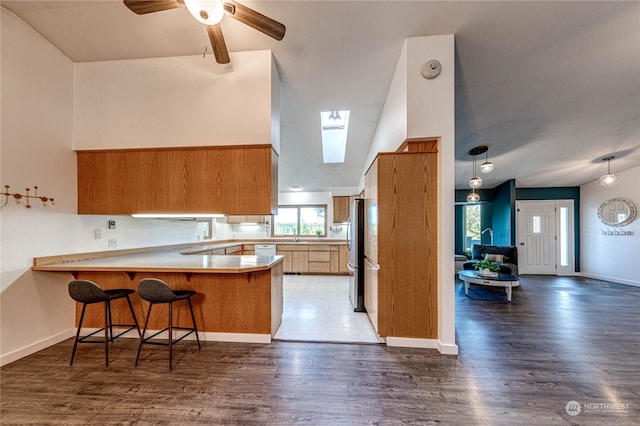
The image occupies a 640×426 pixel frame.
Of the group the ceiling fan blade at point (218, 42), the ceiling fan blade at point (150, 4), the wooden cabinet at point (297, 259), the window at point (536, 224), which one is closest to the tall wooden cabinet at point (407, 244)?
the ceiling fan blade at point (218, 42)

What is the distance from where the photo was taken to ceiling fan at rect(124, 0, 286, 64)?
1514 mm

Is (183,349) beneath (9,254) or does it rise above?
beneath

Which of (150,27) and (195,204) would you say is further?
(195,204)

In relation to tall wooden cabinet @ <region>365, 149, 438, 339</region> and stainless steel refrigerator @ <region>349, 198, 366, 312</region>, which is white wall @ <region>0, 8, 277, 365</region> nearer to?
tall wooden cabinet @ <region>365, 149, 438, 339</region>

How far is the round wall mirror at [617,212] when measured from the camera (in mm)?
5094

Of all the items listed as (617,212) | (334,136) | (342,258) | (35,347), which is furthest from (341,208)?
(617,212)

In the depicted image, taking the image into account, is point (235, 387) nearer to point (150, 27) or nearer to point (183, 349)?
point (183, 349)

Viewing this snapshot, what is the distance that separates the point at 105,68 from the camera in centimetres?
265

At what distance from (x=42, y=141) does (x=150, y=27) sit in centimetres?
157

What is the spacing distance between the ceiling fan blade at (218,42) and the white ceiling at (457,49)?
0.46 metres

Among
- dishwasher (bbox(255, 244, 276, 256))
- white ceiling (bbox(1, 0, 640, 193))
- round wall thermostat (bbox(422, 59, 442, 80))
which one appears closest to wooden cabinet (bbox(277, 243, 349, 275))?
dishwasher (bbox(255, 244, 276, 256))

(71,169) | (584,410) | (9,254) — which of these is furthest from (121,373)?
(584,410)

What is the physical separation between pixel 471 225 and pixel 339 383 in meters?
6.84

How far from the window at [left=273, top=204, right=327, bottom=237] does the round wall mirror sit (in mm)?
6593
